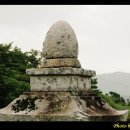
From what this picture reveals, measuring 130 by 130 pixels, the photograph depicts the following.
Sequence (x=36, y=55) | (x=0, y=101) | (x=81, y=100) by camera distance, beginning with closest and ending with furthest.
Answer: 1. (x=81, y=100)
2. (x=0, y=101)
3. (x=36, y=55)

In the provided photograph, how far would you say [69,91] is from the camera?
765 centimetres

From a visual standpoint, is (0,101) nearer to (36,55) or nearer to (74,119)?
(36,55)

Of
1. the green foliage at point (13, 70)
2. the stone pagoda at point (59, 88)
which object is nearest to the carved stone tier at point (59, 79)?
the stone pagoda at point (59, 88)

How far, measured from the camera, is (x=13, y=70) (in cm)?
1978

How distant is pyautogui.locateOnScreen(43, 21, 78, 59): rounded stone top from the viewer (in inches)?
309

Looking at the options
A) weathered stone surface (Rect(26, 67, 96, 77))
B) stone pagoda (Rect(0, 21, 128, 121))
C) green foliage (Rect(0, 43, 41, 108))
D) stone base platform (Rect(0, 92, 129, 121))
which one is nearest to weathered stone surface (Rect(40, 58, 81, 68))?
stone pagoda (Rect(0, 21, 128, 121))

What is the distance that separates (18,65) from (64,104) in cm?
1398

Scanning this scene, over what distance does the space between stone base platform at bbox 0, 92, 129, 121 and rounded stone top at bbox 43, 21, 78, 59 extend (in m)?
0.73

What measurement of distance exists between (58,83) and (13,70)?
1226 centimetres

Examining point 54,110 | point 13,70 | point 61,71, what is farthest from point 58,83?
point 13,70

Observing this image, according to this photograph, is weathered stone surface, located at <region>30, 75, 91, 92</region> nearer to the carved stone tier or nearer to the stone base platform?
the carved stone tier

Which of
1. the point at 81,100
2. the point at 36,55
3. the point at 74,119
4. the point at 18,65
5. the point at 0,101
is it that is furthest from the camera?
the point at 36,55

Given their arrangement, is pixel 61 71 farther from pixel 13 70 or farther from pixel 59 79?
pixel 13 70

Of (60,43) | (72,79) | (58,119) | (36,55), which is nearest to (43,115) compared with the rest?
(58,119)
